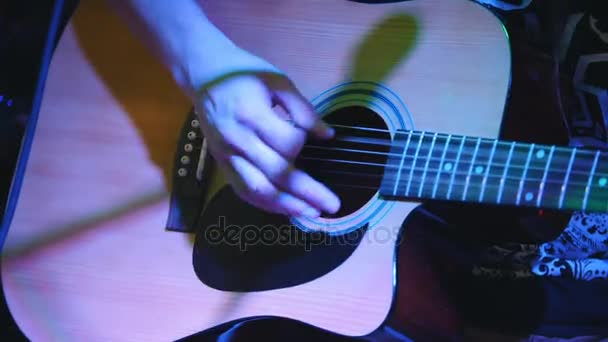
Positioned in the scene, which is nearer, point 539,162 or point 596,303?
point 539,162

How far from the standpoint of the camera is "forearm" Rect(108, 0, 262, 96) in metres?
0.70

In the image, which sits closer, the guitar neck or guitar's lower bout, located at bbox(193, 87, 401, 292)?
the guitar neck

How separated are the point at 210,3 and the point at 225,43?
0.17m

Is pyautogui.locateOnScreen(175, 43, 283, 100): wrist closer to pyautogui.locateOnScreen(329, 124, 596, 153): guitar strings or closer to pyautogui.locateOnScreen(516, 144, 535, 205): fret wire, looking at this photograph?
pyautogui.locateOnScreen(329, 124, 596, 153): guitar strings

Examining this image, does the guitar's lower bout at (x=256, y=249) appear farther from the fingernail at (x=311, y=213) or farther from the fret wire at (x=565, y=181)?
the fret wire at (x=565, y=181)

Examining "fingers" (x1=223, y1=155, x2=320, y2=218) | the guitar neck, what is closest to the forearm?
"fingers" (x1=223, y1=155, x2=320, y2=218)

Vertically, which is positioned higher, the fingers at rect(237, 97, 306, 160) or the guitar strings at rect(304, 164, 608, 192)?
the fingers at rect(237, 97, 306, 160)

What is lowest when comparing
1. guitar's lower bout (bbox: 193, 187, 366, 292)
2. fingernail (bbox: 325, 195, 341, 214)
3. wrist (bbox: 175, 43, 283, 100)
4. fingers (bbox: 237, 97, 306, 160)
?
guitar's lower bout (bbox: 193, 187, 366, 292)

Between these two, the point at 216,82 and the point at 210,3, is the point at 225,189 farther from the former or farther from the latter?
the point at 210,3

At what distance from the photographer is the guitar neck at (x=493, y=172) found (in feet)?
1.97

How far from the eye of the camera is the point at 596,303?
0.80 meters

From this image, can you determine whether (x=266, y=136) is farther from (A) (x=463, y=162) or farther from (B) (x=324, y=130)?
(A) (x=463, y=162)

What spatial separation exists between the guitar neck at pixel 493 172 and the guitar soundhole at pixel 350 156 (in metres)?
0.03

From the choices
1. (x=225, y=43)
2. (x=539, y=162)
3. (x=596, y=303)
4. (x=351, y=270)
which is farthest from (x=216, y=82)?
(x=596, y=303)
